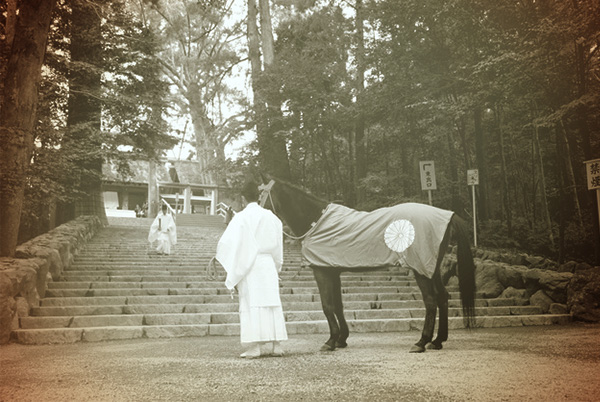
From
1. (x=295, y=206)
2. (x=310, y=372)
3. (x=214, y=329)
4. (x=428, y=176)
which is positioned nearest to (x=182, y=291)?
(x=214, y=329)

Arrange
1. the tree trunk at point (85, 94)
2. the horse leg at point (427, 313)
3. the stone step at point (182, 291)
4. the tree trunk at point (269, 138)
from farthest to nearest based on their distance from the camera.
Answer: the tree trunk at point (85, 94), the tree trunk at point (269, 138), the stone step at point (182, 291), the horse leg at point (427, 313)

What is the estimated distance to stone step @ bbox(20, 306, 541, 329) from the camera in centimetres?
669

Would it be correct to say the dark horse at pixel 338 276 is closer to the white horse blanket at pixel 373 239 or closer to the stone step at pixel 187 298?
the white horse blanket at pixel 373 239

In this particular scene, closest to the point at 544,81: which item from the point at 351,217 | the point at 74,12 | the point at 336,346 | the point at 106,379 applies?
the point at 351,217

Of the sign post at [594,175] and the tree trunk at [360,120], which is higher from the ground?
the tree trunk at [360,120]


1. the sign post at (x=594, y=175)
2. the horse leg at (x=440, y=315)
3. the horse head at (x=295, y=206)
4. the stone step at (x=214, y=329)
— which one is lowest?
the stone step at (x=214, y=329)

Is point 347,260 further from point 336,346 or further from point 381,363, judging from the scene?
point 381,363

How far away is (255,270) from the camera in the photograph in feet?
16.8

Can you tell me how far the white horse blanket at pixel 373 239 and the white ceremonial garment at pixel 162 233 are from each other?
8.94 m

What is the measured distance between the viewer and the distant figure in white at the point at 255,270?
494 cm

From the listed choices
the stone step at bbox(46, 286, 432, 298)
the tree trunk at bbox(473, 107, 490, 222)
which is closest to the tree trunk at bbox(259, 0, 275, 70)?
A: the tree trunk at bbox(473, 107, 490, 222)

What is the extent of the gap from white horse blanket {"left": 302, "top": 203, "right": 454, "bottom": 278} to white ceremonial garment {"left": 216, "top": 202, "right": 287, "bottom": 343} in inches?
20.2

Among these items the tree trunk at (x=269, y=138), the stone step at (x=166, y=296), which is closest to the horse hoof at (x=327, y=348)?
the stone step at (x=166, y=296)

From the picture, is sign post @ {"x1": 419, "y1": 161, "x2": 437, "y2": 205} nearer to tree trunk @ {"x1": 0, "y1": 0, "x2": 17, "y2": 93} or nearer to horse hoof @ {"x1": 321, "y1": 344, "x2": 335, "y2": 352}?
horse hoof @ {"x1": 321, "y1": 344, "x2": 335, "y2": 352}
